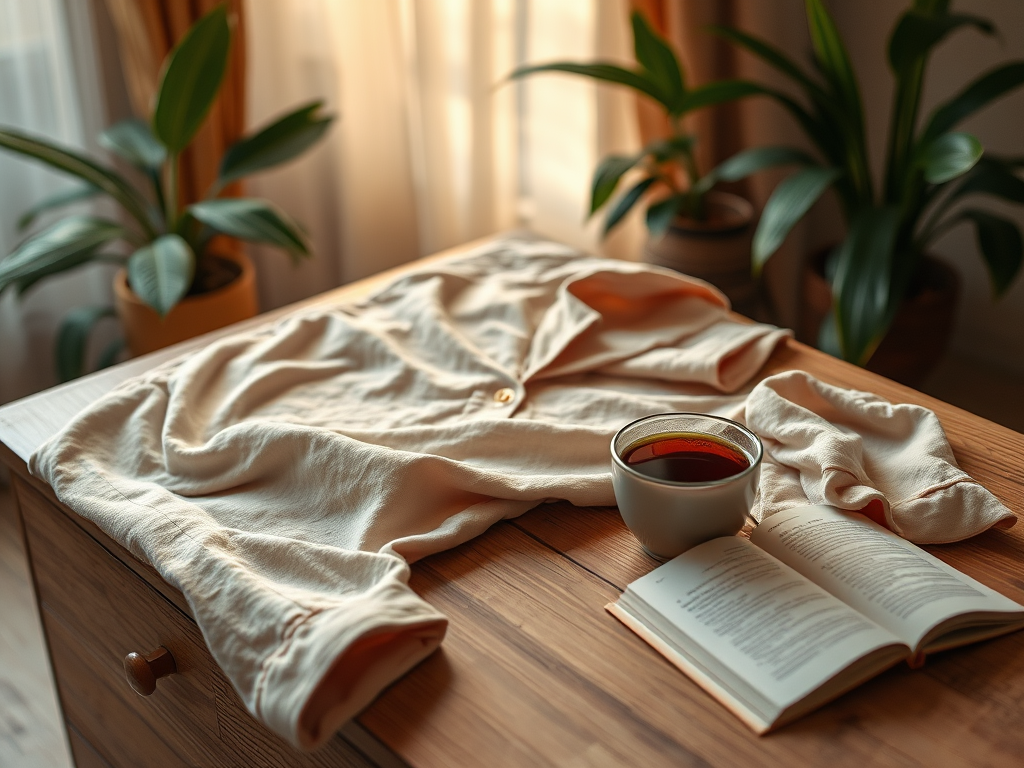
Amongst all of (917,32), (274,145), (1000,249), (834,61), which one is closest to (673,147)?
(834,61)

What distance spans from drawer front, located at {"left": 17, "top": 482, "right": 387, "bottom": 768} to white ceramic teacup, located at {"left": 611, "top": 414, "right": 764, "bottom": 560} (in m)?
0.25

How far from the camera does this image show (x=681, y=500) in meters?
0.69

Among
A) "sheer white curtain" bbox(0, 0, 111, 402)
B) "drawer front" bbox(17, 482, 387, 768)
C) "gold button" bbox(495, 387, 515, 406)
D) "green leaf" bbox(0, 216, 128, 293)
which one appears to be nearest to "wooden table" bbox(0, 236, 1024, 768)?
"drawer front" bbox(17, 482, 387, 768)

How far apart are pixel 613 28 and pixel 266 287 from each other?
92 centimetres

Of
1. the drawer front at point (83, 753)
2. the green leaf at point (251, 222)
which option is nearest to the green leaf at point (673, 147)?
the green leaf at point (251, 222)

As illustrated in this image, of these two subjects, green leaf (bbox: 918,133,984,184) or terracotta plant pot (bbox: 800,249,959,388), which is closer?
green leaf (bbox: 918,133,984,184)

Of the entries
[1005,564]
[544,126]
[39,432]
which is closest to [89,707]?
[39,432]

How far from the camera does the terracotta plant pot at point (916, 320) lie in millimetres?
1612

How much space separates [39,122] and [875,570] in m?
1.62

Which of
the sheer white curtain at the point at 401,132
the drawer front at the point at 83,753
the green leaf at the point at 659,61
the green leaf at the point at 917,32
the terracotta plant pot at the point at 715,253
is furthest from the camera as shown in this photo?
the sheer white curtain at the point at 401,132

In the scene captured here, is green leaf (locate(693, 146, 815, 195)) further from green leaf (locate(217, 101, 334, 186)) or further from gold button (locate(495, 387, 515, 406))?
gold button (locate(495, 387, 515, 406))

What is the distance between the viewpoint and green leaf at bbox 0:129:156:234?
1.42m

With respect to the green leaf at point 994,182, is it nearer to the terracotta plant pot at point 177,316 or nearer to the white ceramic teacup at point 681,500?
the white ceramic teacup at point 681,500

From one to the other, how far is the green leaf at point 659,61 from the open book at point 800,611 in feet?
3.52
